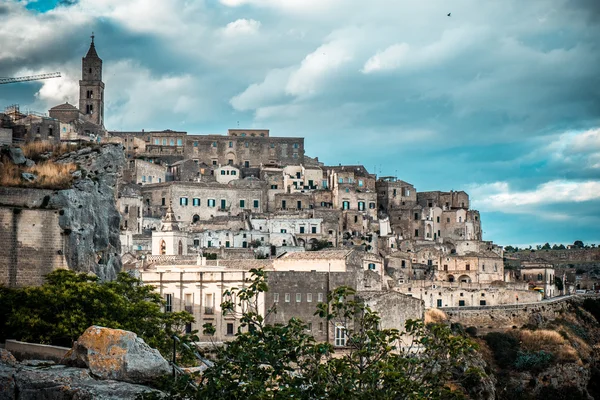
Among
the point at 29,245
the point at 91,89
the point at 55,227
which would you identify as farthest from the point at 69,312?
the point at 91,89

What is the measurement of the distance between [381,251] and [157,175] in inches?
1084

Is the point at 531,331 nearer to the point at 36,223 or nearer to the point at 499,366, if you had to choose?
the point at 499,366

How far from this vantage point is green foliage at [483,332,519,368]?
6375 cm

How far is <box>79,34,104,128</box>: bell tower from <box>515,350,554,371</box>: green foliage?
208ft

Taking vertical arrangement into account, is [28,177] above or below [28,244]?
above

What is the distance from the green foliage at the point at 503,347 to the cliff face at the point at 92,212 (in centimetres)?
3672

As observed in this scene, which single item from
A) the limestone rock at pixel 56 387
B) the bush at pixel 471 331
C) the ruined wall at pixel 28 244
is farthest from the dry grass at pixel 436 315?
the limestone rock at pixel 56 387

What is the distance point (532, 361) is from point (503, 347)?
8.34 ft

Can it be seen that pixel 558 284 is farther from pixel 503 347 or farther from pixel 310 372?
pixel 310 372

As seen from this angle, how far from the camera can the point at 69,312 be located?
28531mm

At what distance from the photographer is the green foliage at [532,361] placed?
6300 cm

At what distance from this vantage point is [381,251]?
3191 inches

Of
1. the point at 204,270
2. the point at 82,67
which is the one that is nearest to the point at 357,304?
the point at 204,270

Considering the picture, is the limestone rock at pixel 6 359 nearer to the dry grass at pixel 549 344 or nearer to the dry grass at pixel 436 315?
the dry grass at pixel 436 315
